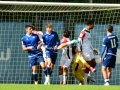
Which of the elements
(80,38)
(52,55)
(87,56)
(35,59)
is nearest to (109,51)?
(87,56)

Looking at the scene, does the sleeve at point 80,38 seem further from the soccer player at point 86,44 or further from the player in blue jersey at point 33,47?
the player in blue jersey at point 33,47

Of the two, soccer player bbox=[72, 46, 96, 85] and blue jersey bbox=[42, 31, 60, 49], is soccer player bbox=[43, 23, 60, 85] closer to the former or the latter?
blue jersey bbox=[42, 31, 60, 49]

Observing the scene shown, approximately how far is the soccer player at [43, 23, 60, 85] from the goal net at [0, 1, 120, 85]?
4.44 feet

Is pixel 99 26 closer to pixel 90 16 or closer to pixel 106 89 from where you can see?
pixel 90 16

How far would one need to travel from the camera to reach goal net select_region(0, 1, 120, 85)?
19.2 metres

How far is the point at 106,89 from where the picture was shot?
1230cm

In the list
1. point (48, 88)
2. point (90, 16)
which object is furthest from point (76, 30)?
point (48, 88)

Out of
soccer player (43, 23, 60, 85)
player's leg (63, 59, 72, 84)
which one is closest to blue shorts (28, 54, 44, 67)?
soccer player (43, 23, 60, 85)

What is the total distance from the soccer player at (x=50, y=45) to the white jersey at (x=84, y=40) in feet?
2.88

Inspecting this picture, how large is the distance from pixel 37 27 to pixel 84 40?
258 cm

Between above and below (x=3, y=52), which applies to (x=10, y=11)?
above

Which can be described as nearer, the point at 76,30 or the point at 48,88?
the point at 48,88

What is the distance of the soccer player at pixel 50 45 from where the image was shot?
17766 millimetres

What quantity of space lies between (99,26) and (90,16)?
43 cm
